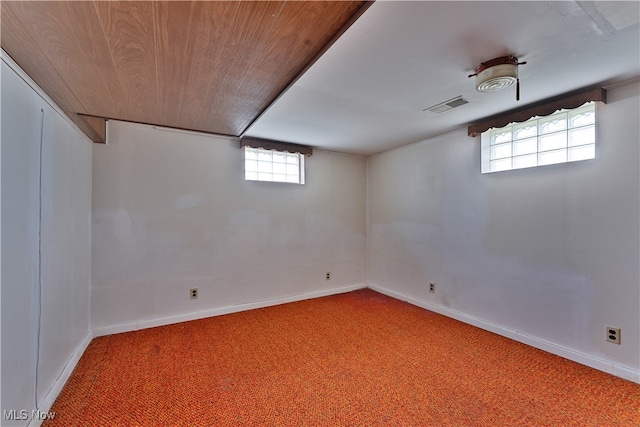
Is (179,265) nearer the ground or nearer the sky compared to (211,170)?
nearer the ground

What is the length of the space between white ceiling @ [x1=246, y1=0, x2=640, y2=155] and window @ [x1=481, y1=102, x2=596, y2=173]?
30 cm

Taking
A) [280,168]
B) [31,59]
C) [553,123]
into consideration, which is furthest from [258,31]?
[553,123]

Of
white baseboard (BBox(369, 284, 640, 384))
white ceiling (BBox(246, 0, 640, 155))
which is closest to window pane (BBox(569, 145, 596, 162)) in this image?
white ceiling (BBox(246, 0, 640, 155))

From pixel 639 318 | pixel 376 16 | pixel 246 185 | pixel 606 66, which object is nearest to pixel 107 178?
pixel 246 185

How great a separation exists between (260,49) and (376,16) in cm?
65

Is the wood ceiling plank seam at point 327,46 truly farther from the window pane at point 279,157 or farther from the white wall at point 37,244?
the white wall at point 37,244

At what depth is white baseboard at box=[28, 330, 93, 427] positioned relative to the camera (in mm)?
1638

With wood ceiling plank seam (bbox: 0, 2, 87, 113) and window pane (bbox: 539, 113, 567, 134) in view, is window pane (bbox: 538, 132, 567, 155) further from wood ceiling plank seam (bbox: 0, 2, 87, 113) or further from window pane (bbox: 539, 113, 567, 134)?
wood ceiling plank seam (bbox: 0, 2, 87, 113)

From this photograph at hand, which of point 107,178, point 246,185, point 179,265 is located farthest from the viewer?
point 246,185

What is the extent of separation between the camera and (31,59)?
150cm

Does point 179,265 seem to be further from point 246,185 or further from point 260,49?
point 260,49

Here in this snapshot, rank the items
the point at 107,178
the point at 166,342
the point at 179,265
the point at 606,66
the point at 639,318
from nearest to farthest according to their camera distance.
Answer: the point at 606,66 < the point at 639,318 < the point at 166,342 < the point at 107,178 < the point at 179,265

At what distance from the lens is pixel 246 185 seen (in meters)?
3.52

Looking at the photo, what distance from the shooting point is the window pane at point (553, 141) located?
2383mm
